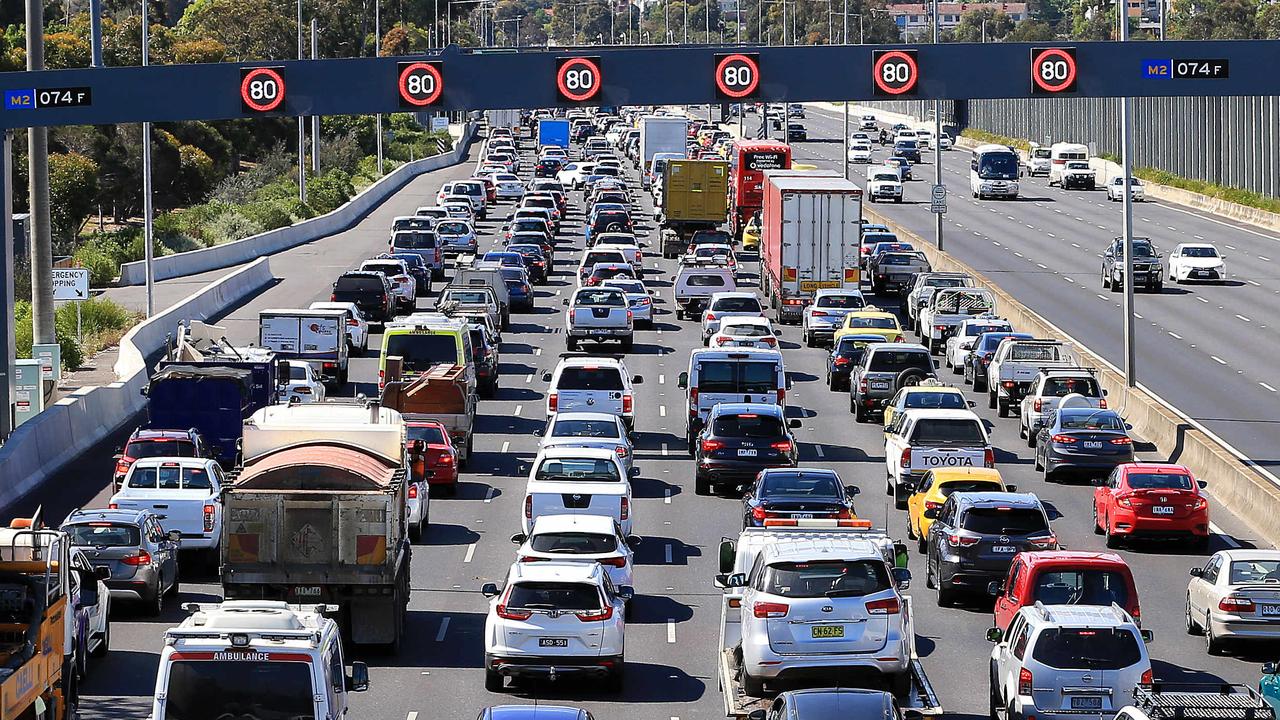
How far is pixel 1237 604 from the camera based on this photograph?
26.2 meters

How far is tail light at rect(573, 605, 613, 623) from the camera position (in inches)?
931

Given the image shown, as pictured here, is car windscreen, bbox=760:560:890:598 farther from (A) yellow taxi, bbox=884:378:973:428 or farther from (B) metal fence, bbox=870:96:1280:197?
(B) metal fence, bbox=870:96:1280:197

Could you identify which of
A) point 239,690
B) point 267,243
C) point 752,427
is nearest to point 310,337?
point 752,427

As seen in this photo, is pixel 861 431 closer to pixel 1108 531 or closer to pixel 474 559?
pixel 1108 531

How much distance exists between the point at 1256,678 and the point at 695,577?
8.81 meters

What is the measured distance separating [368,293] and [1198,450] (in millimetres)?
26442

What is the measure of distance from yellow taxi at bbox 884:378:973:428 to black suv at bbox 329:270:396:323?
20.8m

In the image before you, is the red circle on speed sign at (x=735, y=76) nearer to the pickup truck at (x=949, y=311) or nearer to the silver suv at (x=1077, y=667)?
the pickup truck at (x=949, y=311)

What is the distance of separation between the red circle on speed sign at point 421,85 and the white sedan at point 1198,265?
39.4 metres

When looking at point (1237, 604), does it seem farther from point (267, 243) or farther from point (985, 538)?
point (267, 243)

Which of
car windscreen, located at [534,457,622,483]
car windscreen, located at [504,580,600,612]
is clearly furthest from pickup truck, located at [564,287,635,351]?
car windscreen, located at [504,580,600,612]

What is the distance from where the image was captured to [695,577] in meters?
31.4

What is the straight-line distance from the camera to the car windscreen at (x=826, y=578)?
71.7 ft

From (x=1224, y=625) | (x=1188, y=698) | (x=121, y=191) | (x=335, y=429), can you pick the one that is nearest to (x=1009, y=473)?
(x=1224, y=625)
